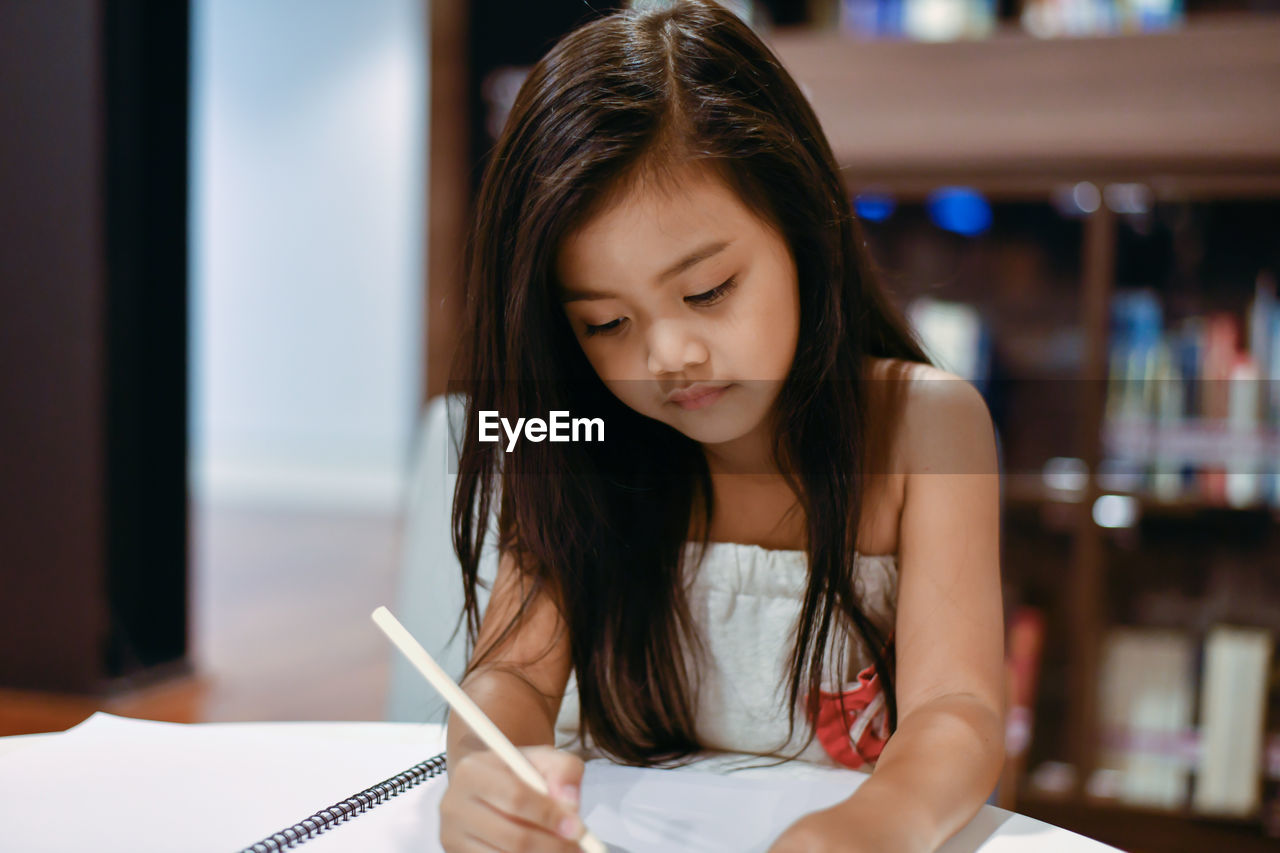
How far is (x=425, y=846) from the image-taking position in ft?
1.59

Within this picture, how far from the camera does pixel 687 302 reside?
1.92 feet

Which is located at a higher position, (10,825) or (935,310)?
(935,310)

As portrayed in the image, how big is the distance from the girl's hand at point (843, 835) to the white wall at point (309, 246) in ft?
12.1

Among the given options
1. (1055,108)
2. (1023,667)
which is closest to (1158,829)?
(1023,667)

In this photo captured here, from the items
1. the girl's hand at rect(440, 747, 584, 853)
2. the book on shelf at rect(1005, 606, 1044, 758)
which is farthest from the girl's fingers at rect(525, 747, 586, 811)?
the book on shelf at rect(1005, 606, 1044, 758)

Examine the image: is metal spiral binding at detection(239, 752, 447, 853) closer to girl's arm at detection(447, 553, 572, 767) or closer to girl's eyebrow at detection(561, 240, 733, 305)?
girl's arm at detection(447, 553, 572, 767)

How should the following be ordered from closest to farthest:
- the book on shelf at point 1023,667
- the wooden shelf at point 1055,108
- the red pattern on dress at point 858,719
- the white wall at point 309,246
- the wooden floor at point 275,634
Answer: the red pattern on dress at point 858,719 < the wooden shelf at point 1055,108 < the book on shelf at point 1023,667 < the wooden floor at point 275,634 < the white wall at point 309,246

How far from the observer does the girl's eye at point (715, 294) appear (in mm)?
591

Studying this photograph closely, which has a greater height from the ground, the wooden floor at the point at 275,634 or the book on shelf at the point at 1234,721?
the book on shelf at the point at 1234,721

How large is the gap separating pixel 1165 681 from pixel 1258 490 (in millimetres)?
352

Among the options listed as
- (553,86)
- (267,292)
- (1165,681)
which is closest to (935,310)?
(1165,681)

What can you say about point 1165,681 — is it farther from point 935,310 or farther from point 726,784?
point 726,784

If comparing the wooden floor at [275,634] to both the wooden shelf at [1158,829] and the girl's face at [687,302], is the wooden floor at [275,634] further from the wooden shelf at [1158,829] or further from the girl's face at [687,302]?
the girl's face at [687,302]

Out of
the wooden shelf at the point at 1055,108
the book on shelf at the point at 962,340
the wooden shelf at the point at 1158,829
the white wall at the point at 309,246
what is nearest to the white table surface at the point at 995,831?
the wooden shelf at the point at 1055,108
